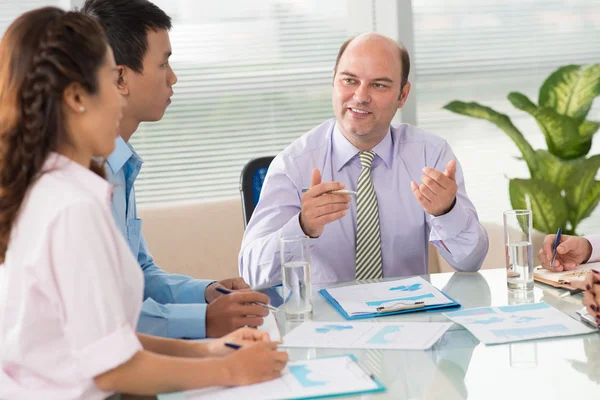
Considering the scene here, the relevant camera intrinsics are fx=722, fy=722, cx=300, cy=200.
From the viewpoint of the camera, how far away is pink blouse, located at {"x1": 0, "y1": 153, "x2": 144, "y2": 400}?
99cm

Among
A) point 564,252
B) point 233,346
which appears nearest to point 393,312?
point 233,346

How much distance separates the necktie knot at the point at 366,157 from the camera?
8.04 feet

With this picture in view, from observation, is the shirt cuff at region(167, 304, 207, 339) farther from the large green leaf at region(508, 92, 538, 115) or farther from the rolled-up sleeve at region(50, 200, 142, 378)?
the large green leaf at region(508, 92, 538, 115)

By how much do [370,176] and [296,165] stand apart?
26 centimetres

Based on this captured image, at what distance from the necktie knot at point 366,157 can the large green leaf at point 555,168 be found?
1390 millimetres

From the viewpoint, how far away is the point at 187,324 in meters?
1.58

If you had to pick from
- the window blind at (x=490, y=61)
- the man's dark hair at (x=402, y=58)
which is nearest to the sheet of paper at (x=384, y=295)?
the man's dark hair at (x=402, y=58)

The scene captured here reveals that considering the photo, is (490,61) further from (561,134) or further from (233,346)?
(233,346)

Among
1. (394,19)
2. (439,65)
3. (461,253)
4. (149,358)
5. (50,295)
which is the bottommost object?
(461,253)

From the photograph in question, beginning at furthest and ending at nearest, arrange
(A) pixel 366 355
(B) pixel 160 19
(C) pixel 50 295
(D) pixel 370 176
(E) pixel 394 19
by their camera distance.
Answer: (E) pixel 394 19 < (D) pixel 370 176 < (B) pixel 160 19 < (A) pixel 366 355 < (C) pixel 50 295

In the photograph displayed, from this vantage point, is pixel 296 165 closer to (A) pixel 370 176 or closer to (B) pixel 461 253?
(A) pixel 370 176

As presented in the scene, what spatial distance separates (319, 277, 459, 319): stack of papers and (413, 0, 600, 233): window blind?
2.25 m

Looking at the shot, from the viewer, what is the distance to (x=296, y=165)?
8.12 ft

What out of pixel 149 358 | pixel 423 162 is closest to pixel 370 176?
pixel 423 162
